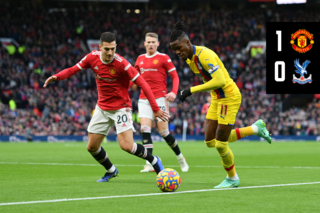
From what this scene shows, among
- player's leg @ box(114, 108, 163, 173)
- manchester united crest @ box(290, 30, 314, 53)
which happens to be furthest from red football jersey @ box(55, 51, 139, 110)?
manchester united crest @ box(290, 30, 314, 53)

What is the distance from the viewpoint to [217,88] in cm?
683

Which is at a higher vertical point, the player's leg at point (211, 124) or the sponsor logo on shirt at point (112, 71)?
the sponsor logo on shirt at point (112, 71)

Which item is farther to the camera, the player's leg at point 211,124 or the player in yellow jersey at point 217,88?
the player's leg at point 211,124

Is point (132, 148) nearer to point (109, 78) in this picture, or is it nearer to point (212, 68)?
point (109, 78)

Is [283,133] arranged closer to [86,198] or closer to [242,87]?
[242,87]

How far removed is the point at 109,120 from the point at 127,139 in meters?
0.51

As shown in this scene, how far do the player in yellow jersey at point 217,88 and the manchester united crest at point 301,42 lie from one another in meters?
25.3

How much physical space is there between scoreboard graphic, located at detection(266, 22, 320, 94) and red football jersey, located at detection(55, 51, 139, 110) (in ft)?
76.7

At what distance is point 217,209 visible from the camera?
5008 millimetres

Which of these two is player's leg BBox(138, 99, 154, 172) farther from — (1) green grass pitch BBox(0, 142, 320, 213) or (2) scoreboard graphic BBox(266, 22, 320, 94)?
(2) scoreboard graphic BBox(266, 22, 320, 94)

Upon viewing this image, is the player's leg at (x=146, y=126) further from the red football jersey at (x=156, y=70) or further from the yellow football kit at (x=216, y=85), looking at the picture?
the yellow football kit at (x=216, y=85)

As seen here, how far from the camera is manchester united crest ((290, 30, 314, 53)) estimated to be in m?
31.3

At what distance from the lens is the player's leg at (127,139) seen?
7637 mm

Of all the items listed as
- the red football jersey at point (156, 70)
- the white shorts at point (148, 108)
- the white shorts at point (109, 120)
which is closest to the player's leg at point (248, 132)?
the white shorts at point (109, 120)
